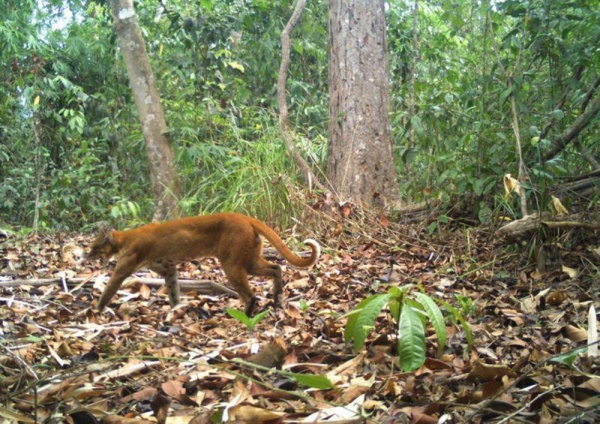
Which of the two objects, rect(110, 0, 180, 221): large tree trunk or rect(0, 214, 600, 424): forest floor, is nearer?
rect(0, 214, 600, 424): forest floor

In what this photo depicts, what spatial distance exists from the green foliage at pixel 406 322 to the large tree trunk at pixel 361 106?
3877 millimetres

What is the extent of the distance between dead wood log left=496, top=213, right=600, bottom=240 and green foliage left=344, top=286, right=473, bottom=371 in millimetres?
1780

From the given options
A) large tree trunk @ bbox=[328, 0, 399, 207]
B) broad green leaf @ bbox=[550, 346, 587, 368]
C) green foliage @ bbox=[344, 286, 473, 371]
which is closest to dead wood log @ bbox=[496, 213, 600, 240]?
green foliage @ bbox=[344, 286, 473, 371]

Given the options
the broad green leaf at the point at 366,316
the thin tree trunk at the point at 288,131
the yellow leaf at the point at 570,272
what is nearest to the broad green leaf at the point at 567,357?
the broad green leaf at the point at 366,316

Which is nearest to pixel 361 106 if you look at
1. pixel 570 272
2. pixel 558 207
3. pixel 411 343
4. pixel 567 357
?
pixel 558 207

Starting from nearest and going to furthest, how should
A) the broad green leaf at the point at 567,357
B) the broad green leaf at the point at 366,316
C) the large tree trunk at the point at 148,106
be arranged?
the broad green leaf at the point at 567,357, the broad green leaf at the point at 366,316, the large tree trunk at the point at 148,106

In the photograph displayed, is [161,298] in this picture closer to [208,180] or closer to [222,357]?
→ [222,357]

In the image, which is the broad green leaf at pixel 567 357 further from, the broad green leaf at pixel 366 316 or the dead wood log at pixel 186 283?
the dead wood log at pixel 186 283

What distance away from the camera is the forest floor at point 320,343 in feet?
7.54

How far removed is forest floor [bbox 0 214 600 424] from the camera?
2299 mm

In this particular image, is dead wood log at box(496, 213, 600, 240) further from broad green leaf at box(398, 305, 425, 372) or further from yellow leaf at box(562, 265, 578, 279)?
broad green leaf at box(398, 305, 425, 372)

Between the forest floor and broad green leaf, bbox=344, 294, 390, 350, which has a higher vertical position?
broad green leaf, bbox=344, 294, 390, 350

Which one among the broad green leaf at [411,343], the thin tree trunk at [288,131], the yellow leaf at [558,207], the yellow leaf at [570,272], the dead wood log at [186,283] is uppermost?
the thin tree trunk at [288,131]

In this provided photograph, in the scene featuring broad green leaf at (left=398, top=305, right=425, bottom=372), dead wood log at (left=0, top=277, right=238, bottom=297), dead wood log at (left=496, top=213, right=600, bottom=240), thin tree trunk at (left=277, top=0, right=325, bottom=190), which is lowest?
dead wood log at (left=0, top=277, right=238, bottom=297)
